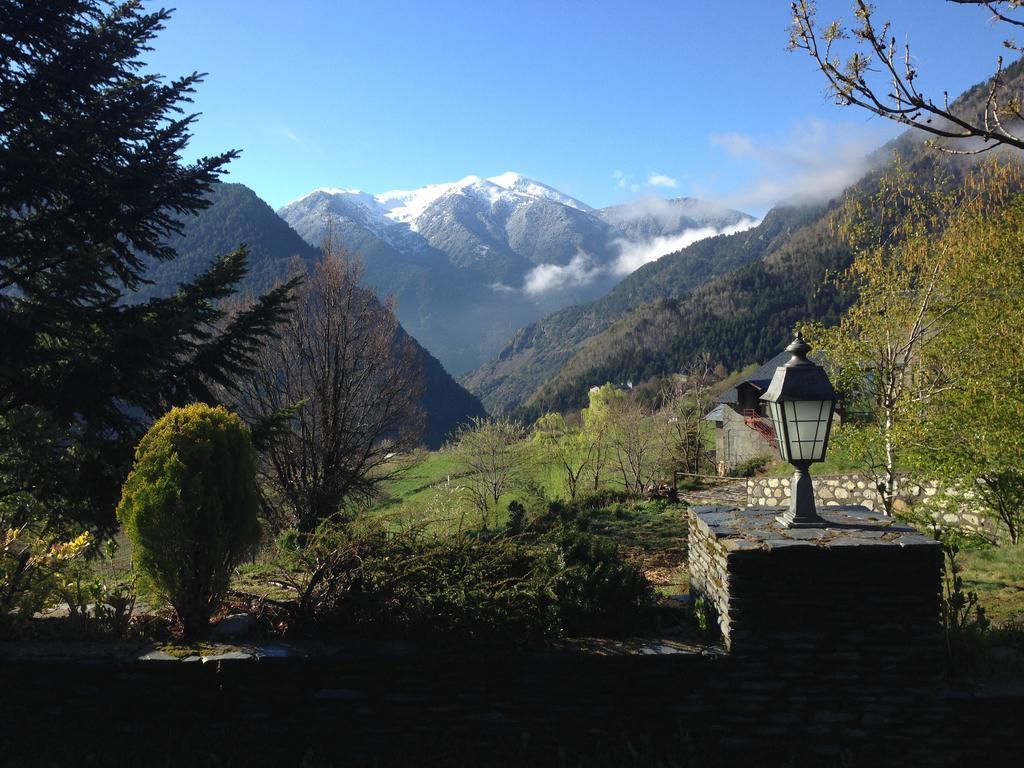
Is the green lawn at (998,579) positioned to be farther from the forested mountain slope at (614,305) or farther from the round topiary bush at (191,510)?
the forested mountain slope at (614,305)

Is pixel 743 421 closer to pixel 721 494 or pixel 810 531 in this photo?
pixel 721 494

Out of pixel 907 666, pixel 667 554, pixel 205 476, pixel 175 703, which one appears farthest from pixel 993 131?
pixel 667 554

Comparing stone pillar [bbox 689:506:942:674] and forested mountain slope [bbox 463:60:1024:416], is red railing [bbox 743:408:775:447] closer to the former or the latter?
stone pillar [bbox 689:506:942:674]

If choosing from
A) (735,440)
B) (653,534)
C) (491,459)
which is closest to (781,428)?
(653,534)

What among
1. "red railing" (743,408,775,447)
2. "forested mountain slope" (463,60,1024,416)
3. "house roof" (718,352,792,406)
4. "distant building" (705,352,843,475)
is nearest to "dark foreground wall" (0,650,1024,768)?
"red railing" (743,408,775,447)

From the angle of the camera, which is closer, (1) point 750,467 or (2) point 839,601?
(2) point 839,601

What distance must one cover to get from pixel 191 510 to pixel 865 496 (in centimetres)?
1334

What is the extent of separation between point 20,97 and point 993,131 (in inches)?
369

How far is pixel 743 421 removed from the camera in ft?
96.3

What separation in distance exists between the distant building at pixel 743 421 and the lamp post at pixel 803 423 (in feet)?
78.0

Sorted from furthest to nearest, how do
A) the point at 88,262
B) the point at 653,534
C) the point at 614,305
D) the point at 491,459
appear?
the point at 614,305 < the point at 491,459 < the point at 653,534 < the point at 88,262

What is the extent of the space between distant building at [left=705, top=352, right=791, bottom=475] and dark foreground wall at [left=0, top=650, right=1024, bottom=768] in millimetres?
24195

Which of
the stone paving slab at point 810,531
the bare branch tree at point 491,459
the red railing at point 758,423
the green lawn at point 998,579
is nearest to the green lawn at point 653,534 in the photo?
the stone paving slab at point 810,531

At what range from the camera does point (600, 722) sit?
396cm
